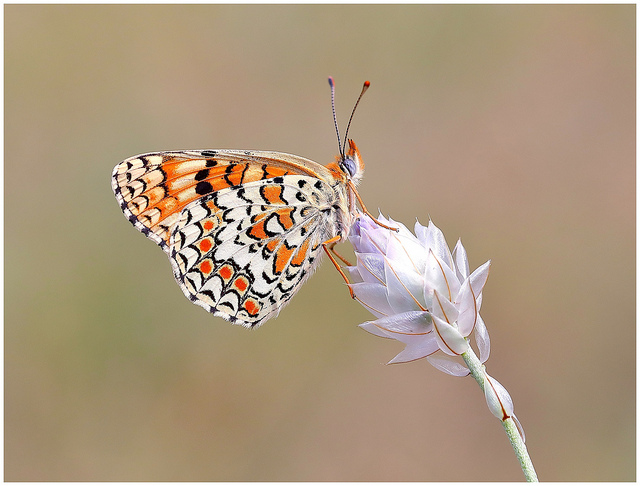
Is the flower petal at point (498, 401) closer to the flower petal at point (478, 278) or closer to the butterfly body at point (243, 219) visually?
the flower petal at point (478, 278)

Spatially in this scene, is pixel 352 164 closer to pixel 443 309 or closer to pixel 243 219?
pixel 243 219

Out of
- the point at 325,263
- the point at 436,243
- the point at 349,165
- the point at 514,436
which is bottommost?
the point at 325,263

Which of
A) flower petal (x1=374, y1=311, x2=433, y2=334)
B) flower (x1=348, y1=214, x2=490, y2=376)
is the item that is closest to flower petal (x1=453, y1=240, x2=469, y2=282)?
flower (x1=348, y1=214, x2=490, y2=376)

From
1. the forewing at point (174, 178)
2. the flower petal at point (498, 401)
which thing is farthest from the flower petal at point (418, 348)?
the forewing at point (174, 178)

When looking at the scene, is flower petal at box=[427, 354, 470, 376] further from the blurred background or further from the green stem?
the blurred background

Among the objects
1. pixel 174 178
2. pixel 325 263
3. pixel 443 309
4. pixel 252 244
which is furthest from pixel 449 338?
pixel 325 263

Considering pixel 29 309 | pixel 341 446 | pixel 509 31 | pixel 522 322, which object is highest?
pixel 509 31

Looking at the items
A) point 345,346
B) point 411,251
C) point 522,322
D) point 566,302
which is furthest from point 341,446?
point 411,251

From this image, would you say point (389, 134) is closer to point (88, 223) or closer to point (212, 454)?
point (88, 223)
